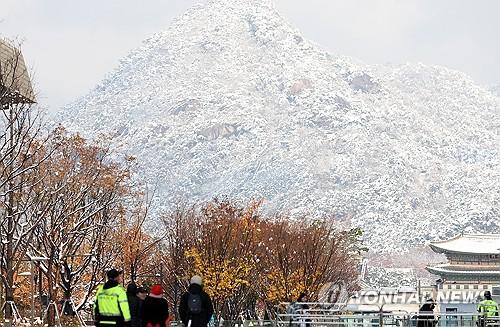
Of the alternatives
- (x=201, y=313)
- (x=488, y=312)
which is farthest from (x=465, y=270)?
(x=201, y=313)

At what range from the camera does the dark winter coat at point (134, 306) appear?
1582cm

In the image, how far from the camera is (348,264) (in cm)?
7300

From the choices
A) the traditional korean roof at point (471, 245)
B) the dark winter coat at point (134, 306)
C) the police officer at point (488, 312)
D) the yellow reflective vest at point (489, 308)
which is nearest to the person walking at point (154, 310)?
the dark winter coat at point (134, 306)

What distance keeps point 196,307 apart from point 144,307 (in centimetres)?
77

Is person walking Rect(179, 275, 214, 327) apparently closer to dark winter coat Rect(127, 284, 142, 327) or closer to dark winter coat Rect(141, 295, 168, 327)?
dark winter coat Rect(141, 295, 168, 327)

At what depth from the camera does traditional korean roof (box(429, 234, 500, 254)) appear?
93.2 metres

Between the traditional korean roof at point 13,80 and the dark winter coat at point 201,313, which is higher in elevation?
the traditional korean roof at point 13,80

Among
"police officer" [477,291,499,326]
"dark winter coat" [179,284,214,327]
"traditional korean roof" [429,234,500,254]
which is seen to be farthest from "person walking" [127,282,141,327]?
"traditional korean roof" [429,234,500,254]

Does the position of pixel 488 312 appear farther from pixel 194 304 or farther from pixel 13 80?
pixel 13 80

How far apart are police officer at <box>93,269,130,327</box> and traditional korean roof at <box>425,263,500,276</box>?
79.6m

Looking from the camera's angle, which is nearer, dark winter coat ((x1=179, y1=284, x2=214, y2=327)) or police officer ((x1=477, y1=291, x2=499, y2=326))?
dark winter coat ((x1=179, y1=284, x2=214, y2=327))

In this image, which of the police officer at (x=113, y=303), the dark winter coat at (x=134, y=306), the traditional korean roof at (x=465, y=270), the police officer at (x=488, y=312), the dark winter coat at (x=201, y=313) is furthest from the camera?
the traditional korean roof at (x=465, y=270)

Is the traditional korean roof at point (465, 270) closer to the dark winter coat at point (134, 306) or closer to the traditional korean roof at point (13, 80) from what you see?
the traditional korean roof at point (13, 80)

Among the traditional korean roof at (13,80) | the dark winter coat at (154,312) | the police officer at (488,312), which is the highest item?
the traditional korean roof at (13,80)
